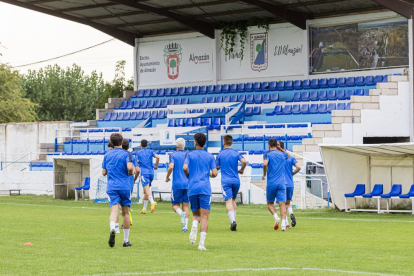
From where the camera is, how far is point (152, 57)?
149ft

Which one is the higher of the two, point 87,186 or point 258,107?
point 258,107

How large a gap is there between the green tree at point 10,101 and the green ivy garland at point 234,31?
24830 mm

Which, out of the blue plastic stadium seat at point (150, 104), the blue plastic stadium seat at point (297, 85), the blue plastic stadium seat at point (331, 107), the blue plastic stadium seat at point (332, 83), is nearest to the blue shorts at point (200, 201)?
the blue plastic stadium seat at point (331, 107)

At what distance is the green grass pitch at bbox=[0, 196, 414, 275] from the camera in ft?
32.8

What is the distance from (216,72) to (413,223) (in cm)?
2473

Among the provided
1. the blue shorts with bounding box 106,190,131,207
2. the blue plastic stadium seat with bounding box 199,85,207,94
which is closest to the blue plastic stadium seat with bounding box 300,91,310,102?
the blue plastic stadium seat with bounding box 199,85,207,94

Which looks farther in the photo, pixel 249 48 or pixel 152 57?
pixel 152 57

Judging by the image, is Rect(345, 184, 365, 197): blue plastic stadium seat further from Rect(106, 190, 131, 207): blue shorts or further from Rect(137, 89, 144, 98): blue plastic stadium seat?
Rect(137, 89, 144, 98): blue plastic stadium seat

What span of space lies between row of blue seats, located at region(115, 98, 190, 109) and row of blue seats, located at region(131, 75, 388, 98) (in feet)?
2.76

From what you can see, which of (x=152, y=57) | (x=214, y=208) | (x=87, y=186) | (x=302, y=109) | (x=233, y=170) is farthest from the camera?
(x=152, y=57)

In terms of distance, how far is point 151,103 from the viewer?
42062mm

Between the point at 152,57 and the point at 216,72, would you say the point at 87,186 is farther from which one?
the point at 152,57

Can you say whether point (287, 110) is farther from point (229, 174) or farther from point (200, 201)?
point (200, 201)

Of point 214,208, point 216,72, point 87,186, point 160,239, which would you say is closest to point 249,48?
point 216,72
